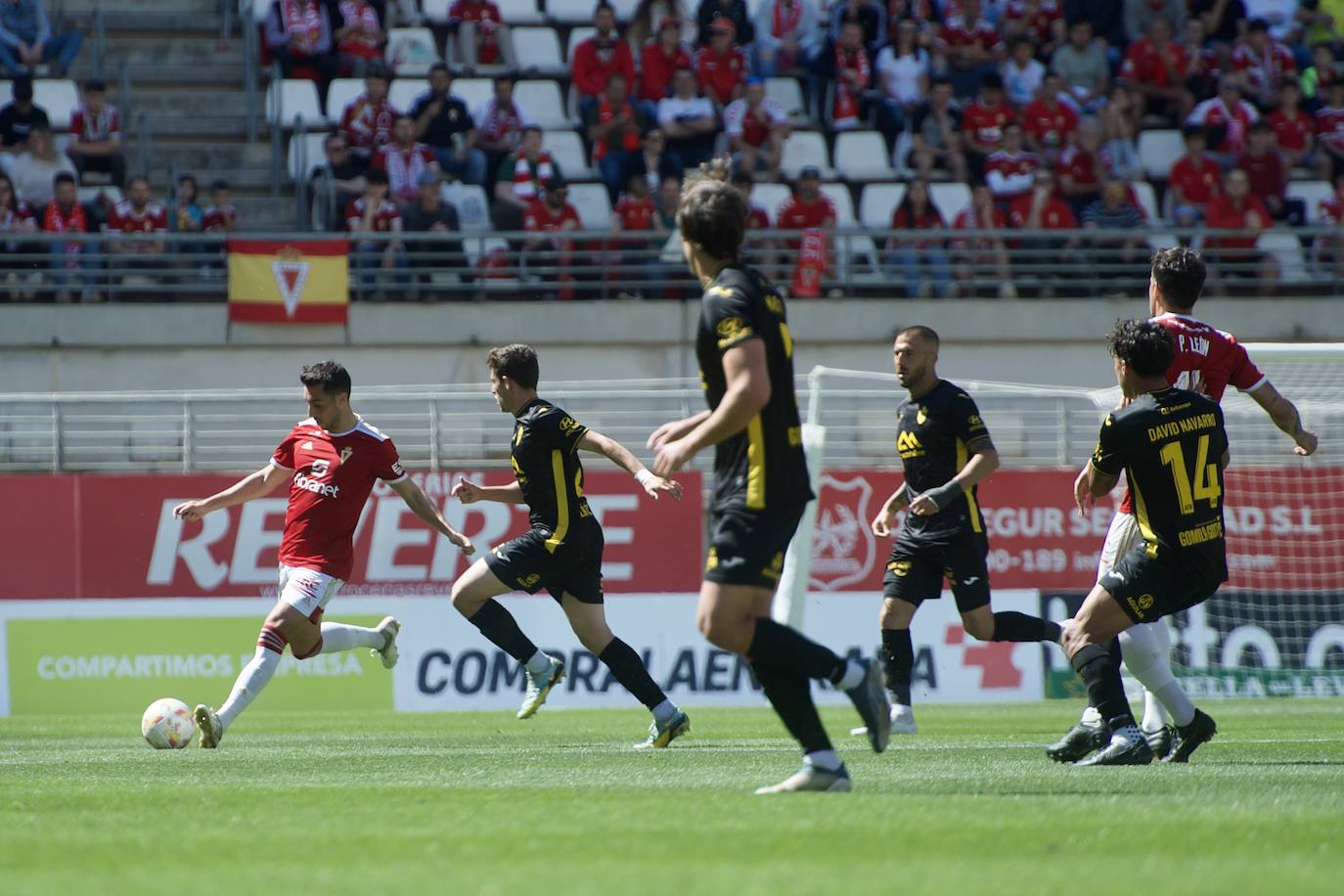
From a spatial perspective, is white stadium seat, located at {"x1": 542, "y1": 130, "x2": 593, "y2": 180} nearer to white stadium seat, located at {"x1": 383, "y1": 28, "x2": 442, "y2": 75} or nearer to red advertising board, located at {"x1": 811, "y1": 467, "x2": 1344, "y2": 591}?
white stadium seat, located at {"x1": 383, "y1": 28, "x2": 442, "y2": 75}

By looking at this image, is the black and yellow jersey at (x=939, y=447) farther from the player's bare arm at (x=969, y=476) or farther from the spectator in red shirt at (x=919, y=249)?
the spectator in red shirt at (x=919, y=249)

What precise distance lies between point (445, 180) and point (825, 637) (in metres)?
7.55

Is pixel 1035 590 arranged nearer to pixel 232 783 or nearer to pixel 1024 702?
pixel 1024 702

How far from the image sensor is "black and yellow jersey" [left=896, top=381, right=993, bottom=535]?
32.7ft

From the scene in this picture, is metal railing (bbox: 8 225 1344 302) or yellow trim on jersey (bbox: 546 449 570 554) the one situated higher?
metal railing (bbox: 8 225 1344 302)

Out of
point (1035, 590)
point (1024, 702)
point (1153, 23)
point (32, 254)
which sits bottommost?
point (1024, 702)

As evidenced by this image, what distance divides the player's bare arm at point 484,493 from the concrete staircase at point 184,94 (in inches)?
452

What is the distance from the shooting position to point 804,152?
21.6 meters

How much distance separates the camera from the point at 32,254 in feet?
60.7

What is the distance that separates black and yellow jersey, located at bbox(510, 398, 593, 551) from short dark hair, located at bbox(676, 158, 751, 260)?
375 cm

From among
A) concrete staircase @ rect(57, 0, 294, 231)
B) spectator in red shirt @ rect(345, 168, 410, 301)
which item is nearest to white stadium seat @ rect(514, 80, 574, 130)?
spectator in red shirt @ rect(345, 168, 410, 301)

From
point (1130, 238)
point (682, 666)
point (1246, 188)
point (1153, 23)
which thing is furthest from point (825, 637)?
point (1153, 23)

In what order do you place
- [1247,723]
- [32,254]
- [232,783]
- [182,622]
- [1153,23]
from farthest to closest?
[1153,23], [32,254], [182,622], [1247,723], [232,783]

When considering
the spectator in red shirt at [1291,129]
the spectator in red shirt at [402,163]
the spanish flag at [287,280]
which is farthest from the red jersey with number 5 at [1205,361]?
the spectator in red shirt at [1291,129]
